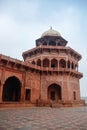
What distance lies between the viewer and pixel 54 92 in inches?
1077

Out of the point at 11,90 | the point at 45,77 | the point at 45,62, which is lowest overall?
the point at 11,90

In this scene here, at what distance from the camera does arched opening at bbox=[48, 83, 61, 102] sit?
88.9 ft

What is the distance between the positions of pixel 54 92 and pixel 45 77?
10.5ft

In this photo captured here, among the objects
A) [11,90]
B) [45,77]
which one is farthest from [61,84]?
[11,90]

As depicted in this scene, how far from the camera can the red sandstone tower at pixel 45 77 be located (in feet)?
73.6

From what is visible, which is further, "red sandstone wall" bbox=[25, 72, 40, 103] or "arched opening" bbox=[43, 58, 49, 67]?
"arched opening" bbox=[43, 58, 49, 67]

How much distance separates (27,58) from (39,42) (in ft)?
12.3

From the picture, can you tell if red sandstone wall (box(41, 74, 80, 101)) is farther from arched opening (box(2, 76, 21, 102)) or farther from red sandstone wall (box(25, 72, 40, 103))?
arched opening (box(2, 76, 21, 102))

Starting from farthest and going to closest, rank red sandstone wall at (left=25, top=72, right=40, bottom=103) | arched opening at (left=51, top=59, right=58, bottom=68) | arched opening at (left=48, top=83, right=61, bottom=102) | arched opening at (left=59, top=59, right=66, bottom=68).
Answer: arched opening at (left=59, top=59, right=66, bottom=68)
arched opening at (left=51, top=59, right=58, bottom=68)
arched opening at (left=48, top=83, right=61, bottom=102)
red sandstone wall at (left=25, top=72, right=40, bottom=103)

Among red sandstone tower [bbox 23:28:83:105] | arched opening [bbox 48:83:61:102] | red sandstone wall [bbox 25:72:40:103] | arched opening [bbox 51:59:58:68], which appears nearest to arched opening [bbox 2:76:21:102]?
red sandstone wall [bbox 25:72:40:103]

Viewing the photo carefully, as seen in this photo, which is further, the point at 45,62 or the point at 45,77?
the point at 45,62

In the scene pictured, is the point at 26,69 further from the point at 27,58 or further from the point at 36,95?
the point at 27,58

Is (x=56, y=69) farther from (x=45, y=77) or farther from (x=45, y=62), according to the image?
(x=45, y=62)

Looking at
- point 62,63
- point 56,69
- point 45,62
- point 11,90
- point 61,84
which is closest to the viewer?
point 11,90
